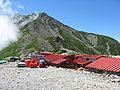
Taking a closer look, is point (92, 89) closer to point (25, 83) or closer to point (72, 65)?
point (25, 83)

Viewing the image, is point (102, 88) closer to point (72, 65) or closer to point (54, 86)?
point (54, 86)

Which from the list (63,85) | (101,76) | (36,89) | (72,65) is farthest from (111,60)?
(72,65)

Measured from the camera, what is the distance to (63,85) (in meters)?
49.6

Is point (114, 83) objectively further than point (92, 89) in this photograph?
Yes

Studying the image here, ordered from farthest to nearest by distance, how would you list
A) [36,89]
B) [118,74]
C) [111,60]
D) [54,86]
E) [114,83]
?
[111,60] → [118,74] → [114,83] → [54,86] → [36,89]

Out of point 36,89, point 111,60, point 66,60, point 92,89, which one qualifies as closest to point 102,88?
point 92,89

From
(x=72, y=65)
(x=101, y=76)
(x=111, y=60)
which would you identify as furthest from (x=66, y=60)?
(x=101, y=76)

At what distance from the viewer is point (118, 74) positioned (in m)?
59.8

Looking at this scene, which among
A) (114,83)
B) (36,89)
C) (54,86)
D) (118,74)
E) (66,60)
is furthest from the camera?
(66,60)

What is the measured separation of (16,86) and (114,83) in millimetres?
18430

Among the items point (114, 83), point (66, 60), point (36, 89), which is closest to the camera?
point (36, 89)

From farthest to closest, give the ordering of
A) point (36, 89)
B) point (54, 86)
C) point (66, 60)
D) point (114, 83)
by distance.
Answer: point (66, 60)
point (114, 83)
point (54, 86)
point (36, 89)

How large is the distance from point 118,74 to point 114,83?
702cm

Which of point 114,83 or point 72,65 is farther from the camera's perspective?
point 72,65
